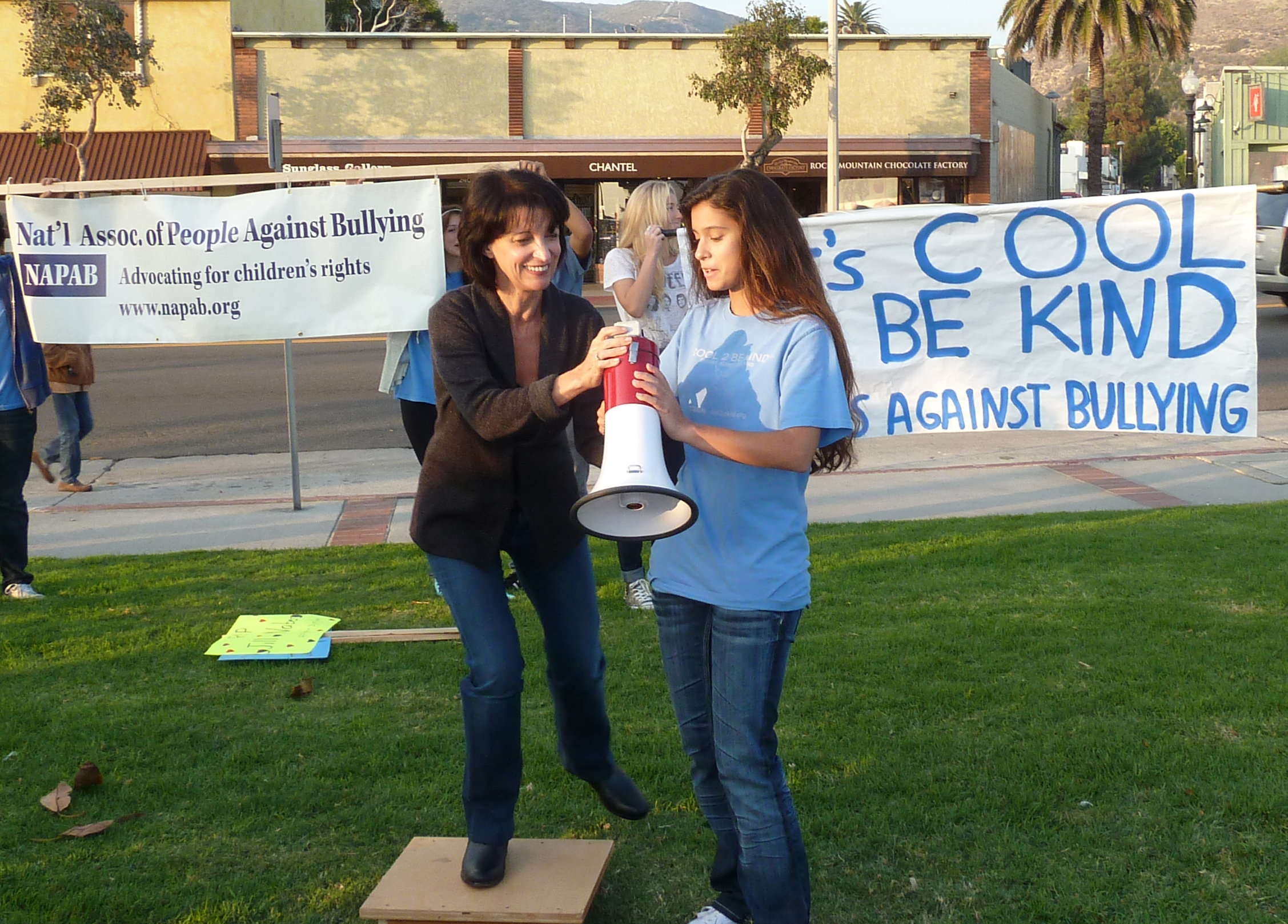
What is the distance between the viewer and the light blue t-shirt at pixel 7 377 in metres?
6.09

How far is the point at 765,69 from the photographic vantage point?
30359 mm

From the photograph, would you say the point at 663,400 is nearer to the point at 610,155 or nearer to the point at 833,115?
the point at 833,115

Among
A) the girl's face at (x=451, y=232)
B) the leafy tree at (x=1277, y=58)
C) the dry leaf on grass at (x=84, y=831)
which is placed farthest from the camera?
the leafy tree at (x=1277, y=58)

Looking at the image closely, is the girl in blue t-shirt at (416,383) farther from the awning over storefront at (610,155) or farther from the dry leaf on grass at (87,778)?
the awning over storefront at (610,155)

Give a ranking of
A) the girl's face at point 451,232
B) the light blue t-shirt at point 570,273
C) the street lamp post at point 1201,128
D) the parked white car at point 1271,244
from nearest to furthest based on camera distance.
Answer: the light blue t-shirt at point 570,273 → the girl's face at point 451,232 → the parked white car at point 1271,244 → the street lamp post at point 1201,128

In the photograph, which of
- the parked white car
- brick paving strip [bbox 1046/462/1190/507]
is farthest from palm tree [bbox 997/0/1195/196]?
brick paving strip [bbox 1046/462/1190/507]

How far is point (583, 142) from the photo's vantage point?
105ft

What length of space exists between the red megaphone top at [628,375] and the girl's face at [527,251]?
1.73 feet

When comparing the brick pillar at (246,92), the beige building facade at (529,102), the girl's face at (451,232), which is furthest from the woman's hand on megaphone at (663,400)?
the brick pillar at (246,92)

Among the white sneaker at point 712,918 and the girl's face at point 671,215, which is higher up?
the girl's face at point 671,215

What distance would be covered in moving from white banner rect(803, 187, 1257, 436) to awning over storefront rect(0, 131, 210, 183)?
87.8ft

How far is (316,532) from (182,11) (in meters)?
27.4

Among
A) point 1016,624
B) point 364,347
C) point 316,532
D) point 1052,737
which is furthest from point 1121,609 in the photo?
point 364,347

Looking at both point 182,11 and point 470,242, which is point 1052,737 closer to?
point 470,242
